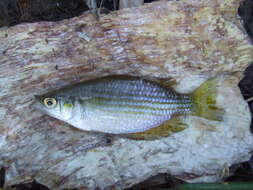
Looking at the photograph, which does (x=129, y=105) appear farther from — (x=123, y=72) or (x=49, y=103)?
(x=49, y=103)

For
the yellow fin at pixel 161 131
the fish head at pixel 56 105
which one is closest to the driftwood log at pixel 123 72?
the yellow fin at pixel 161 131

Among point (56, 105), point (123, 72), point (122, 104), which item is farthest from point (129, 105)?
point (56, 105)

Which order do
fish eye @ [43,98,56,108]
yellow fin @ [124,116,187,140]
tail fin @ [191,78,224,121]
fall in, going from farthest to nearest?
yellow fin @ [124,116,187,140]
tail fin @ [191,78,224,121]
fish eye @ [43,98,56,108]

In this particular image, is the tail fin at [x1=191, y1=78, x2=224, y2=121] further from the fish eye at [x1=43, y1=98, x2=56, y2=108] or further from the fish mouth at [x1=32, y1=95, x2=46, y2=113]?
the fish mouth at [x1=32, y1=95, x2=46, y2=113]

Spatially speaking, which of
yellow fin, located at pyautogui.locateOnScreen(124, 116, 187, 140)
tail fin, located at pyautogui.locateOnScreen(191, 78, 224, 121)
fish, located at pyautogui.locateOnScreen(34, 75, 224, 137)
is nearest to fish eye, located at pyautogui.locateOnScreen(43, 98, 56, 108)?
fish, located at pyautogui.locateOnScreen(34, 75, 224, 137)

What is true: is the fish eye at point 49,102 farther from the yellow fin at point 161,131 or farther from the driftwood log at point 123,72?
the yellow fin at point 161,131
